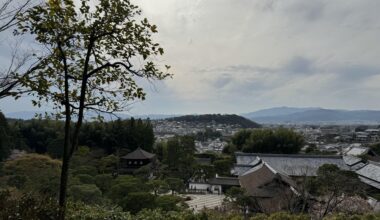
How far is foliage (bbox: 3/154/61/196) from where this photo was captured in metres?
14.9

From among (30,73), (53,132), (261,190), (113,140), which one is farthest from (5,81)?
(53,132)

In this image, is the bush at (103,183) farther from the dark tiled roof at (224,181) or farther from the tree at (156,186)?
the dark tiled roof at (224,181)

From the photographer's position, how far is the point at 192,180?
30781 mm

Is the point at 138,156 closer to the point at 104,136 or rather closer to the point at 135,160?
the point at 135,160

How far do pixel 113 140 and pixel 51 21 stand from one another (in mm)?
31909

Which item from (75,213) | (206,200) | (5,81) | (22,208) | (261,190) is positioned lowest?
(206,200)

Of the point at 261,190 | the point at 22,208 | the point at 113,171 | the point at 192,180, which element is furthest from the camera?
the point at 192,180

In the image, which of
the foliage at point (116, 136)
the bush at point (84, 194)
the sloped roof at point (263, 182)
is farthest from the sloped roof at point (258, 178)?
the foliage at point (116, 136)

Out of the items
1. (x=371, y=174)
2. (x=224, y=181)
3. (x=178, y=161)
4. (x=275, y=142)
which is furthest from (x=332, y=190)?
(x=275, y=142)

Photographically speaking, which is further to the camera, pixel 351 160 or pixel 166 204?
pixel 351 160

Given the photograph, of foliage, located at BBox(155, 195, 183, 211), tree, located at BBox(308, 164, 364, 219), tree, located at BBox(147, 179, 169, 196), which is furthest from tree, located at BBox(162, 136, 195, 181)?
tree, located at BBox(308, 164, 364, 219)

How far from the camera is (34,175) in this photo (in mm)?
18188

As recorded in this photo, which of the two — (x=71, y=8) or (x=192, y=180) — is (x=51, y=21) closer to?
(x=71, y=8)

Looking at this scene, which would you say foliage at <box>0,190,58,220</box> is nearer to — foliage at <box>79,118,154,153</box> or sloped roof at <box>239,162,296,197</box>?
sloped roof at <box>239,162,296,197</box>
